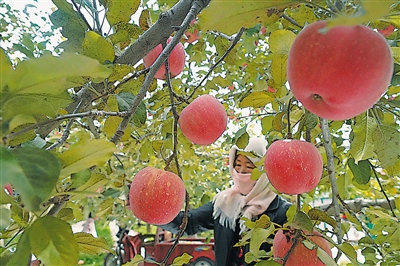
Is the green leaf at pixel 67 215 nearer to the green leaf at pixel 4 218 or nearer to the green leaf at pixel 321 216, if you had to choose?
the green leaf at pixel 4 218

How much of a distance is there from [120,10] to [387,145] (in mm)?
643

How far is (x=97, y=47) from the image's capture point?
0.65 metres

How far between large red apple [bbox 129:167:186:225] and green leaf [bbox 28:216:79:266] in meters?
0.50

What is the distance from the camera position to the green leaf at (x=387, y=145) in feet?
2.50

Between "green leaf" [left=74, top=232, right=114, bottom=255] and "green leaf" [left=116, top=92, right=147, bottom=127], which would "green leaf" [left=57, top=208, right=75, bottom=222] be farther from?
"green leaf" [left=116, top=92, right=147, bottom=127]

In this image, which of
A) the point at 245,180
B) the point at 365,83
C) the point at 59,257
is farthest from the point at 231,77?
the point at 59,257

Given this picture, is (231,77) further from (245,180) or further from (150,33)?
(150,33)

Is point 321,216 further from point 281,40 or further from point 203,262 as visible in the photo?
point 203,262

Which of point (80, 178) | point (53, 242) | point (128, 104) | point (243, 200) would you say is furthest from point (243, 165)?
point (53, 242)

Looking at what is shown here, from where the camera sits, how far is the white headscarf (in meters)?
2.01

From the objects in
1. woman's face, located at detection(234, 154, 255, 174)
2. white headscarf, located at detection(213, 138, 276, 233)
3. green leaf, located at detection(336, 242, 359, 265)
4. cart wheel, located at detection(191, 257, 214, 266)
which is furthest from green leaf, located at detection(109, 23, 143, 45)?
cart wheel, located at detection(191, 257, 214, 266)

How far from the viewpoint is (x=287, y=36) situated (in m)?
0.78

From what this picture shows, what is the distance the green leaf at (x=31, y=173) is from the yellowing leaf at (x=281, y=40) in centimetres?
55

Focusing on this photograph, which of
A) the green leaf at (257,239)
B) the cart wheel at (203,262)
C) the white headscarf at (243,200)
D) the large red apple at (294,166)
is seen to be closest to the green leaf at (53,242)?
the green leaf at (257,239)
